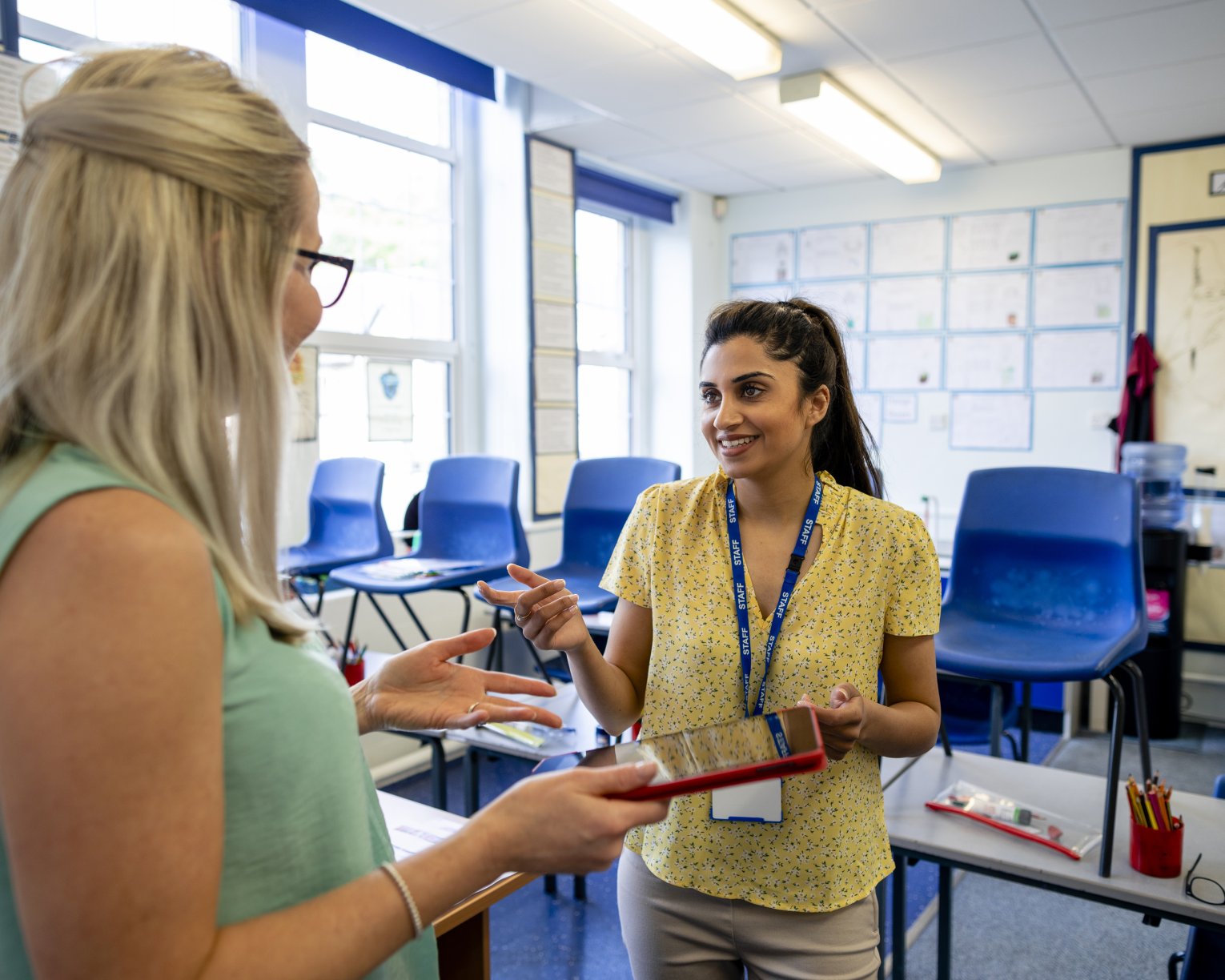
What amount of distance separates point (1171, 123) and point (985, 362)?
4.84 feet

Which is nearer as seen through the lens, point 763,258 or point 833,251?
point 833,251

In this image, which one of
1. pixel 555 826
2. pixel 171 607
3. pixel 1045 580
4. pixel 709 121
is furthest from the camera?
pixel 709 121

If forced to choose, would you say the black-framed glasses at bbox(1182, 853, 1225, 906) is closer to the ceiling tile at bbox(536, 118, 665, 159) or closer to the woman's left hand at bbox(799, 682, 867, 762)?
the woman's left hand at bbox(799, 682, 867, 762)

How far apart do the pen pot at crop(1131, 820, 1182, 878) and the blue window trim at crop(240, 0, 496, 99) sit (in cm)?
370

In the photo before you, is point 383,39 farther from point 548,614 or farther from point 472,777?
point 548,614

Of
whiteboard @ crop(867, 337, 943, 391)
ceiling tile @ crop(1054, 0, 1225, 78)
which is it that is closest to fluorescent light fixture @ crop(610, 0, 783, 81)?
ceiling tile @ crop(1054, 0, 1225, 78)

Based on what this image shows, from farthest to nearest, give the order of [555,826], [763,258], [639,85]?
[763,258], [639,85], [555,826]

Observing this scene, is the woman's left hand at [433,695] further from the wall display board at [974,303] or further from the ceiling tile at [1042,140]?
the ceiling tile at [1042,140]

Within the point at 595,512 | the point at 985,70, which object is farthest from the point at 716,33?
the point at 595,512

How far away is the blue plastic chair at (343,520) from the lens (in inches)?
142

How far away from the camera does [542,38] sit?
3504 mm

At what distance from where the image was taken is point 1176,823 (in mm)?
1634

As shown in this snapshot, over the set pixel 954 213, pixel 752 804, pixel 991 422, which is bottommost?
pixel 752 804

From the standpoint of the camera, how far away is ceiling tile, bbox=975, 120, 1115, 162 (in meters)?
4.59
